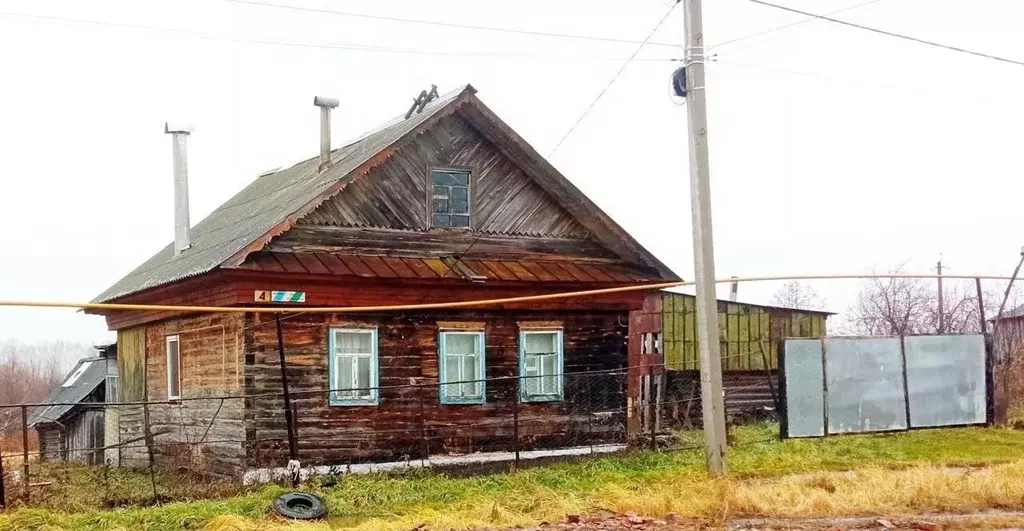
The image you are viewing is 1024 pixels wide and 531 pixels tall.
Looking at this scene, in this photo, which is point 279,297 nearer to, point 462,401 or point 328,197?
point 328,197

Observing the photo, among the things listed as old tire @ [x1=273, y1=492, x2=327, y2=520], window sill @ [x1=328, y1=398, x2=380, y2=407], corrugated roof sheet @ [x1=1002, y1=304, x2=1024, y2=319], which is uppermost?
corrugated roof sheet @ [x1=1002, y1=304, x2=1024, y2=319]

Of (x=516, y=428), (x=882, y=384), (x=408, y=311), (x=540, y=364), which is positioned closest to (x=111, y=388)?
(x=408, y=311)

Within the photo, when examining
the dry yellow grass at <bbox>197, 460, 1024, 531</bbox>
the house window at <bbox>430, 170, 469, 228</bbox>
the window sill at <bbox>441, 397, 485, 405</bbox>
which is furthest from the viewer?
the house window at <bbox>430, 170, 469, 228</bbox>

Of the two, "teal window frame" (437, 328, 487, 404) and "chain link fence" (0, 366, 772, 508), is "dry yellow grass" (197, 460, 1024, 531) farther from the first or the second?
"teal window frame" (437, 328, 487, 404)

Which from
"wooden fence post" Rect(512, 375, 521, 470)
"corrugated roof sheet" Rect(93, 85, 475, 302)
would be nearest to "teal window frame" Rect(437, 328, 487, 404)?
"wooden fence post" Rect(512, 375, 521, 470)

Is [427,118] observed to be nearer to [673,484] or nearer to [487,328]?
[487,328]

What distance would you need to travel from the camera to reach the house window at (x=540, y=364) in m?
17.7

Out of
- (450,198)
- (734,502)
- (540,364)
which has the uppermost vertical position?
(450,198)

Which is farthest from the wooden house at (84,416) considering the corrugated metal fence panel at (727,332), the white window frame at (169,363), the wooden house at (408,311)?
the corrugated metal fence panel at (727,332)

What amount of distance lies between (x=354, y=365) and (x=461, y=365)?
6.00 feet

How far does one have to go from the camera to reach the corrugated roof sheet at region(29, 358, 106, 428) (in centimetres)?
2825

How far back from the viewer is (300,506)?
12758 millimetres

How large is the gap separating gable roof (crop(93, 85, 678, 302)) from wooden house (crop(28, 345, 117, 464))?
11.9 feet

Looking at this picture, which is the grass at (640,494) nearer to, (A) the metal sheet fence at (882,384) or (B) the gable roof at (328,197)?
(A) the metal sheet fence at (882,384)
